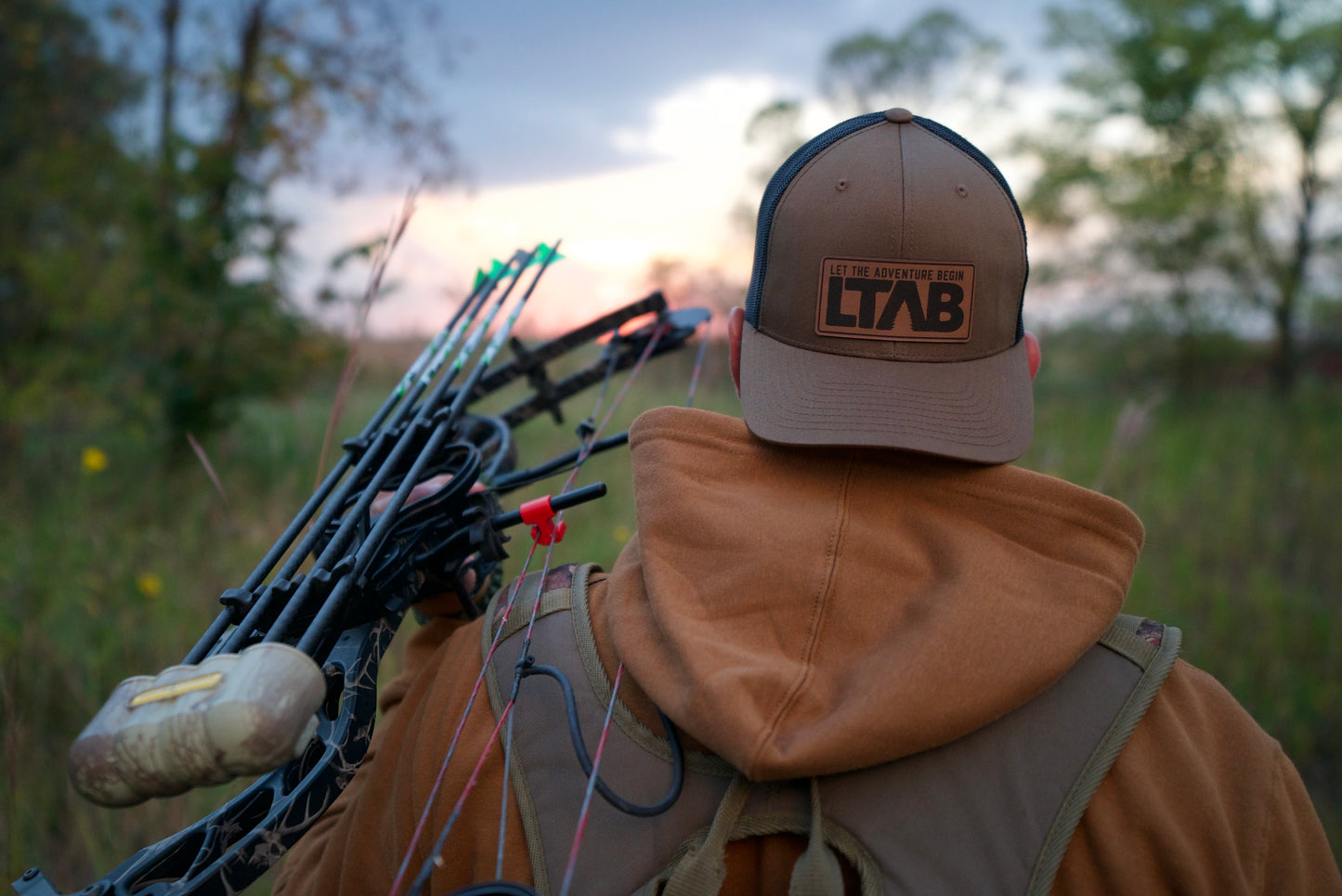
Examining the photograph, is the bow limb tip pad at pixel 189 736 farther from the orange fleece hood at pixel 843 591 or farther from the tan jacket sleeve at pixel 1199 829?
the tan jacket sleeve at pixel 1199 829

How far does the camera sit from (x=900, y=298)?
1165 millimetres

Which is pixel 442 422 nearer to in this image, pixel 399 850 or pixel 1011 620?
pixel 399 850

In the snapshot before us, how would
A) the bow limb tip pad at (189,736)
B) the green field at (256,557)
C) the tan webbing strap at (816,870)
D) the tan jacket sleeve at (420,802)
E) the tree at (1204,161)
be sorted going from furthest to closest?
the tree at (1204,161)
the green field at (256,557)
the tan jacket sleeve at (420,802)
the tan webbing strap at (816,870)
the bow limb tip pad at (189,736)

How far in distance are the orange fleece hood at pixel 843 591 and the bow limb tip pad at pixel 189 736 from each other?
41 cm

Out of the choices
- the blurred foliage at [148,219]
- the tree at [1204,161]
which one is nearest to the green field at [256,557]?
the blurred foliage at [148,219]

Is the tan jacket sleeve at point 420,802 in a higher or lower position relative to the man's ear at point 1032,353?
lower

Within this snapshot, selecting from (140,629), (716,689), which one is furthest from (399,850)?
(140,629)

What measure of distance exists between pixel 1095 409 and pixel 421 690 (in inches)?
335

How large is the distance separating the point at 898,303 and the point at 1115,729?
60cm

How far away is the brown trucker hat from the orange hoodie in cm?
7

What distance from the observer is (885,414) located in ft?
3.65

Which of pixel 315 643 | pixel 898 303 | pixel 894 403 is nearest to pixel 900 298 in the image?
pixel 898 303

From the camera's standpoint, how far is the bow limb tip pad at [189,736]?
0.84 meters

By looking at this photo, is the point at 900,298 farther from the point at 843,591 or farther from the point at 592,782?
the point at 592,782
